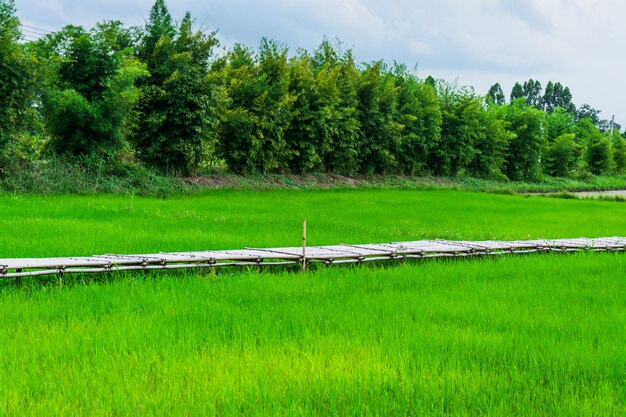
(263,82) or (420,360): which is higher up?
(263,82)

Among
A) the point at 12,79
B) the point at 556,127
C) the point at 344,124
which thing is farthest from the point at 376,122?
the point at 556,127

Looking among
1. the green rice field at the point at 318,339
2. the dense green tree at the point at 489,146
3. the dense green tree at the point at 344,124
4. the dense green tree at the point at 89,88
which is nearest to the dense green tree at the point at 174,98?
the dense green tree at the point at 89,88

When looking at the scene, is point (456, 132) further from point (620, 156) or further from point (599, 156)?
point (620, 156)

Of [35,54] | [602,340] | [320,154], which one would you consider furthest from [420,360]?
[320,154]

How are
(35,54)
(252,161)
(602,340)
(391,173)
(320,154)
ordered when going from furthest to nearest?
(391,173) < (320,154) < (252,161) < (35,54) < (602,340)

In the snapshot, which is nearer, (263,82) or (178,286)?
(178,286)

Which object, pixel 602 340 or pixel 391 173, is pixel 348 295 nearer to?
pixel 602 340

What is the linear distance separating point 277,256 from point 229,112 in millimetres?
17827

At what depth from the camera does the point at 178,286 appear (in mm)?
5746

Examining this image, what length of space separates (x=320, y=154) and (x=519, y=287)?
75.9 ft

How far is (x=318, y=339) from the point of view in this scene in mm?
4137

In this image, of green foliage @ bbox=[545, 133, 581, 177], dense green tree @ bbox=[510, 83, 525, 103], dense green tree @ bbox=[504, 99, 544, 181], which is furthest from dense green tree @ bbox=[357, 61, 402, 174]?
dense green tree @ bbox=[510, 83, 525, 103]

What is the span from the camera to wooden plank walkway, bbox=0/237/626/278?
5688 mm

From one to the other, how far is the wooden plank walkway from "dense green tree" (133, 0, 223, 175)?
1440cm
